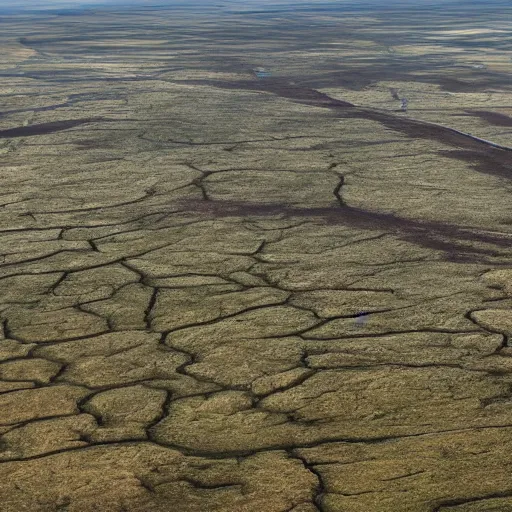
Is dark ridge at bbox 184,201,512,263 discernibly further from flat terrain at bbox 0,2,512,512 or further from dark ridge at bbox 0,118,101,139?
dark ridge at bbox 0,118,101,139

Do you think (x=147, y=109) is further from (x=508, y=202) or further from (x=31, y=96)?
(x=508, y=202)

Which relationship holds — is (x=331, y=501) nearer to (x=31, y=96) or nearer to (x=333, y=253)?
(x=333, y=253)

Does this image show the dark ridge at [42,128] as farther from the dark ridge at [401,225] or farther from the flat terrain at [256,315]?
the dark ridge at [401,225]

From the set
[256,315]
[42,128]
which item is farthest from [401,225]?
[42,128]

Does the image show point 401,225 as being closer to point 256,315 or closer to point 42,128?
point 256,315

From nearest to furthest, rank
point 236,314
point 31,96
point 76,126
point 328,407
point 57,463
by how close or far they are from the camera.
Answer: point 57,463, point 328,407, point 236,314, point 76,126, point 31,96

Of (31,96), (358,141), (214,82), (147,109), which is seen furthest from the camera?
(214,82)

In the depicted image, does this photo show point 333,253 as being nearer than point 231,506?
No

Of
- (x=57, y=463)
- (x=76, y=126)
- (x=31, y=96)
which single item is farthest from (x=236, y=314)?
(x=31, y=96)

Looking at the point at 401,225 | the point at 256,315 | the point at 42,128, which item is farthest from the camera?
the point at 42,128
